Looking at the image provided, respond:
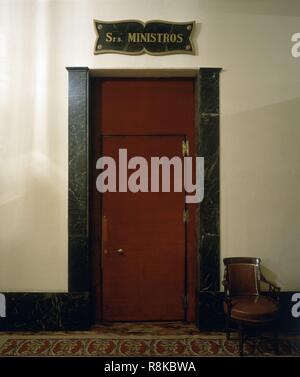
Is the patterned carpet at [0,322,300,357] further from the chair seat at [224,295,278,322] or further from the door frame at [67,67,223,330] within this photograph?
the chair seat at [224,295,278,322]

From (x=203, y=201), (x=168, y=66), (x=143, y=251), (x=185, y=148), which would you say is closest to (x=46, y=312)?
(x=143, y=251)

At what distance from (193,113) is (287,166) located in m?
1.31

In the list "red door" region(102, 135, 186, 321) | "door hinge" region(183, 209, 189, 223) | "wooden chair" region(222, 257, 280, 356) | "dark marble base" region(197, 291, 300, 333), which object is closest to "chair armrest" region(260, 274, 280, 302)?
"wooden chair" region(222, 257, 280, 356)

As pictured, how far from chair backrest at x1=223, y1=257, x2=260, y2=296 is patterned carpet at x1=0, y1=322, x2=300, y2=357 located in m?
0.56

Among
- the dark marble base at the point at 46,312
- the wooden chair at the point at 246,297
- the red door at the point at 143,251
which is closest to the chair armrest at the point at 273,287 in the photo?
the wooden chair at the point at 246,297

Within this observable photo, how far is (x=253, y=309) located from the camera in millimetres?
3926

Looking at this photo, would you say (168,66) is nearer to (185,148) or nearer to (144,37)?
(144,37)

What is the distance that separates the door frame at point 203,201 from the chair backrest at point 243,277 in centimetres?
23

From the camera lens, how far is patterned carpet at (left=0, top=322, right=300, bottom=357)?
406 centimetres

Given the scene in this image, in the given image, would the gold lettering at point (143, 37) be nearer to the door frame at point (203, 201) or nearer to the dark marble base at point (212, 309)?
the door frame at point (203, 201)
